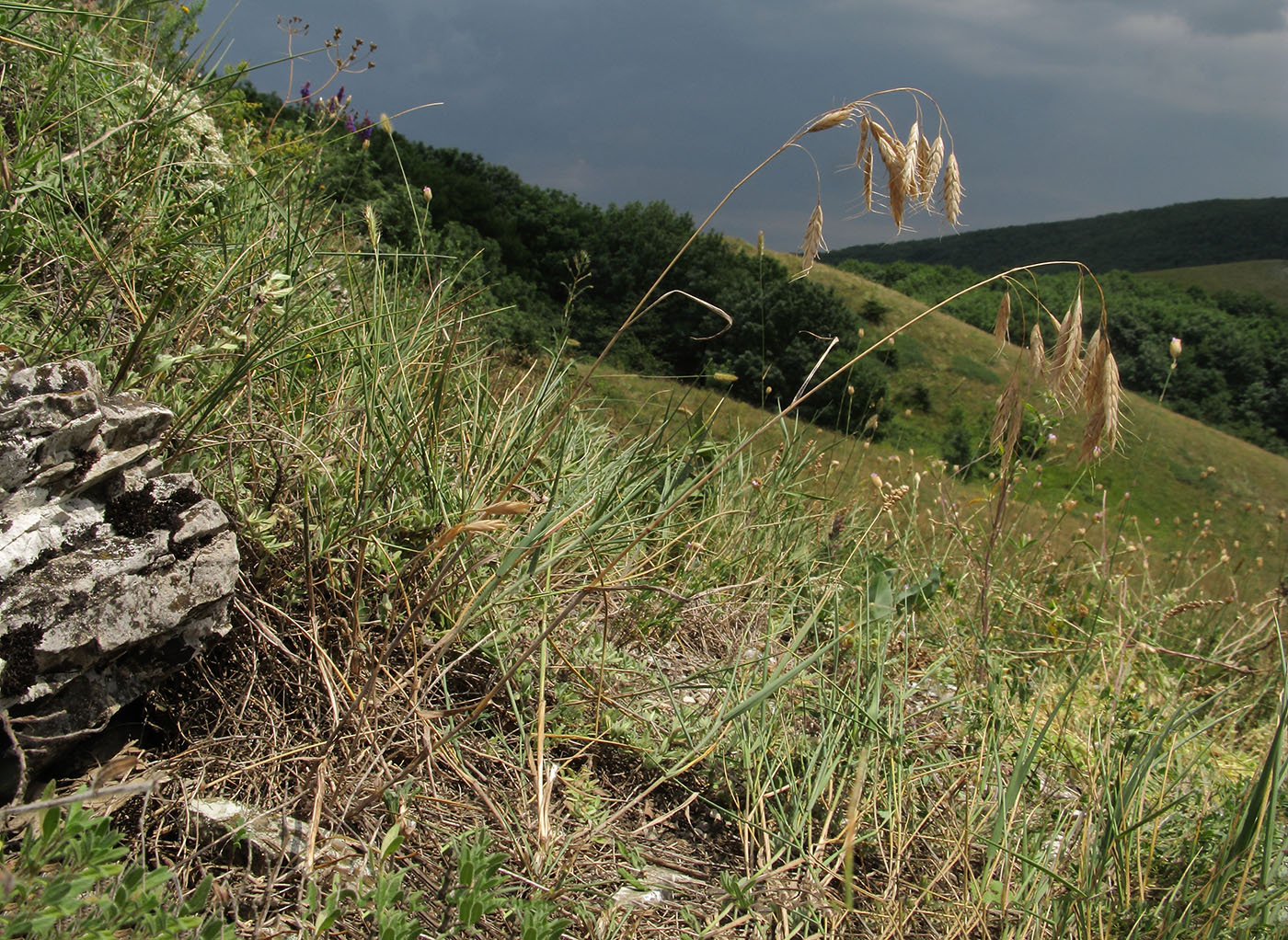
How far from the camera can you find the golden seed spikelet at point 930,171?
5.39ft

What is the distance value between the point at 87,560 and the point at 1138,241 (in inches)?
5058

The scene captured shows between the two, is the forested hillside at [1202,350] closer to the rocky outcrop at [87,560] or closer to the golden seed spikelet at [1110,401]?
the golden seed spikelet at [1110,401]

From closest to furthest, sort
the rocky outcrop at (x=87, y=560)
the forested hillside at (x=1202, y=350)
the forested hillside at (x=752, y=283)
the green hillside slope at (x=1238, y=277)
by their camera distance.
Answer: the rocky outcrop at (x=87, y=560) < the forested hillside at (x=752, y=283) < the forested hillside at (x=1202, y=350) < the green hillside slope at (x=1238, y=277)

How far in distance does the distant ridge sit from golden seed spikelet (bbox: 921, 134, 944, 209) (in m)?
92.2

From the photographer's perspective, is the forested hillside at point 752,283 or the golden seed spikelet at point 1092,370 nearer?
the golden seed spikelet at point 1092,370

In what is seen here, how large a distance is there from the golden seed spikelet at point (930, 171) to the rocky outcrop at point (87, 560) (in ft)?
5.39

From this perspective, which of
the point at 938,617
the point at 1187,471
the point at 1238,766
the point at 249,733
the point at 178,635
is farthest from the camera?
the point at 1187,471

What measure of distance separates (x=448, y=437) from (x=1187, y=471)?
42.2m

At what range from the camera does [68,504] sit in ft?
4.07

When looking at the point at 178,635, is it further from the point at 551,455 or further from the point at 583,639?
the point at 551,455

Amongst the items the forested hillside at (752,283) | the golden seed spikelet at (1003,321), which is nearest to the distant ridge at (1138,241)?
the forested hillside at (752,283)

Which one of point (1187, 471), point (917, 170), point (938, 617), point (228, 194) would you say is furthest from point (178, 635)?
point (1187, 471)

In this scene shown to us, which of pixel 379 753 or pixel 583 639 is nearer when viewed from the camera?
pixel 379 753

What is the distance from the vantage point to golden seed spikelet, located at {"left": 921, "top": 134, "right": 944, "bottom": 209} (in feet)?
5.39
